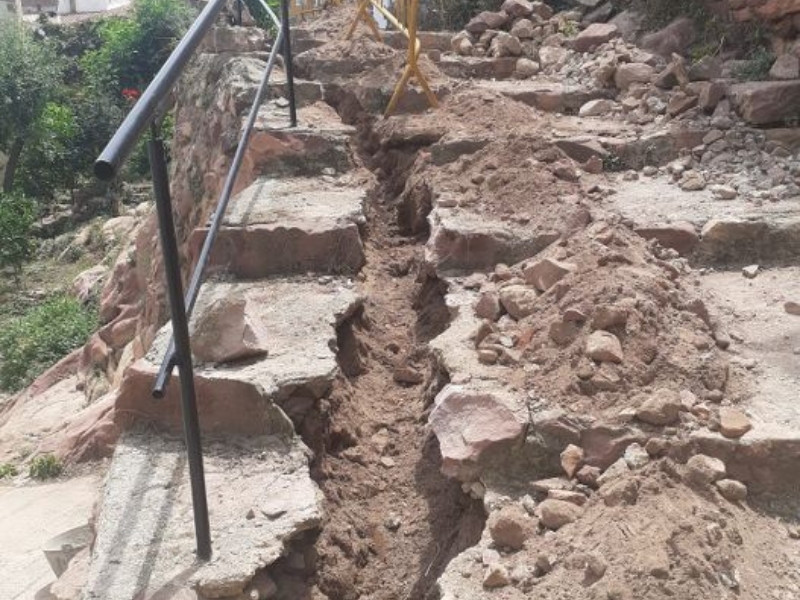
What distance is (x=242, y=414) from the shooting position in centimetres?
247

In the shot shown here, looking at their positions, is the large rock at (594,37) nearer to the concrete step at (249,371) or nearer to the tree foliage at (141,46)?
the concrete step at (249,371)

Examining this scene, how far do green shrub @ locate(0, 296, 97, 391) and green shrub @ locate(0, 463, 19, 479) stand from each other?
4551 millimetres

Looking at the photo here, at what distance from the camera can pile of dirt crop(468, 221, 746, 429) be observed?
2270 millimetres

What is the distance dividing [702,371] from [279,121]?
3.00m

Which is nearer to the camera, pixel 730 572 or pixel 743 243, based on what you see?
pixel 730 572

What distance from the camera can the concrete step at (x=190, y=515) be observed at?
195cm

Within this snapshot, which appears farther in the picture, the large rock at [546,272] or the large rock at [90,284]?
the large rock at [90,284]

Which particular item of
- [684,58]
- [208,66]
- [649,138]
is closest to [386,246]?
[649,138]

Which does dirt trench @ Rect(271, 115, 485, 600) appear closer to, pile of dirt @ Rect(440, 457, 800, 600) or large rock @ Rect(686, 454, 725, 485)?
pile of dirt @ Rect(440, 457, 800, 600)

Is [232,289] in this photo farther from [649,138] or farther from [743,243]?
[649,138]

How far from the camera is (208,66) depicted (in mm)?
6688

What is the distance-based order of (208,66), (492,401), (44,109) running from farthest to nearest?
1. (44,109)
2. (208,66)
3. (492,401)

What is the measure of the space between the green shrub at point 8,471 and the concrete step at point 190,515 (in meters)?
3.86

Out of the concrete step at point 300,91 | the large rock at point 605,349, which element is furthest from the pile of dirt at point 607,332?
the concrete step at point 300,91
